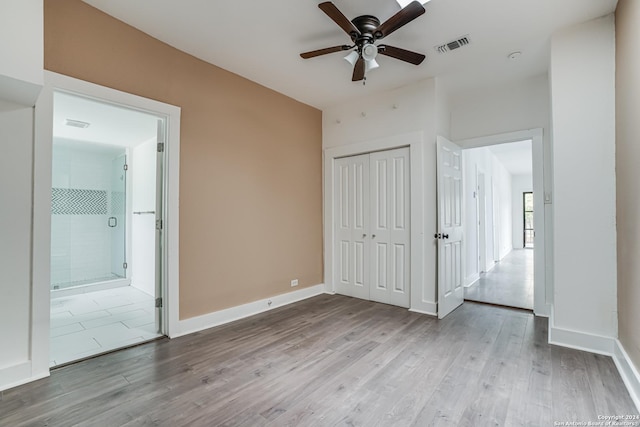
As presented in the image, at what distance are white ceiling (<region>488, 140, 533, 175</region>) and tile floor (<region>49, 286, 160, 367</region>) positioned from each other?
20.9 feet

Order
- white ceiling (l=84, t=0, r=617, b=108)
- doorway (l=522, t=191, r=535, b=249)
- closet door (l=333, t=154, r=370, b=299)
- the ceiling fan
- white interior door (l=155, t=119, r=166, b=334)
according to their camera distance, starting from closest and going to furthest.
A: the ceiling fan
white ceiling (l=84, t=0, r=617, b=108)
white interior door (l=155, t=119, r=166, b=334)
closet door (l=333, t=154, r=370, b=299)
doorway (l=522, t=191, r=535, b=249)

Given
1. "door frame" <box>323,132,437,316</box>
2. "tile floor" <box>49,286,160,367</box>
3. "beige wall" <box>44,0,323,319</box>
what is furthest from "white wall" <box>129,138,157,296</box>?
"door frame" <box>323,132,437,316</box>

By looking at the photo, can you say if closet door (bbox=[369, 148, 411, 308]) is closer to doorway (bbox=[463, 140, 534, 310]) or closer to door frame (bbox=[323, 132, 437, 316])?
door frame (bbox=[323, 132, 437, 316])

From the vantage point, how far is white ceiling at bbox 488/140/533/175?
6.41m

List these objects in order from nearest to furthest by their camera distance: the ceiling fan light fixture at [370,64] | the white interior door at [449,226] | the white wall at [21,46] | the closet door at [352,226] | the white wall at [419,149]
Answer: the white wall at [21,46] → the ceiling fan light fixture at [370,64] → the white interior door at [449,226] → the white wall at [419,149] → the closet door at [352,226]

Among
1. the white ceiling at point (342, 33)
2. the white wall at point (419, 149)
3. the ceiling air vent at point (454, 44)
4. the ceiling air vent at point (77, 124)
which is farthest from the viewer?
the ceiling air vent at point (77, 124)

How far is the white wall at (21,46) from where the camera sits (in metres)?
1.75

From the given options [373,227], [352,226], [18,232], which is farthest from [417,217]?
[18,232]

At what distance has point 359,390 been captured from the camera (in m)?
2.04

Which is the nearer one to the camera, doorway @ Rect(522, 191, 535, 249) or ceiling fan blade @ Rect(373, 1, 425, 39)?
ceiling fan blade @ Rect(373, 1, 425, 39)

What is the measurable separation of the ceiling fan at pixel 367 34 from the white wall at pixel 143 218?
361cm

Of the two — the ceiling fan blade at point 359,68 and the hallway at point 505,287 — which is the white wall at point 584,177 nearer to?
the hallway at point 505,287

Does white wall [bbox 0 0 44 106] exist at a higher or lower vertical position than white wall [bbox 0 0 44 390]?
higher

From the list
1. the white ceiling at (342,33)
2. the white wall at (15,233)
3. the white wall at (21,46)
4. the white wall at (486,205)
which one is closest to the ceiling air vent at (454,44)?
the white ceiling at (342,33)
